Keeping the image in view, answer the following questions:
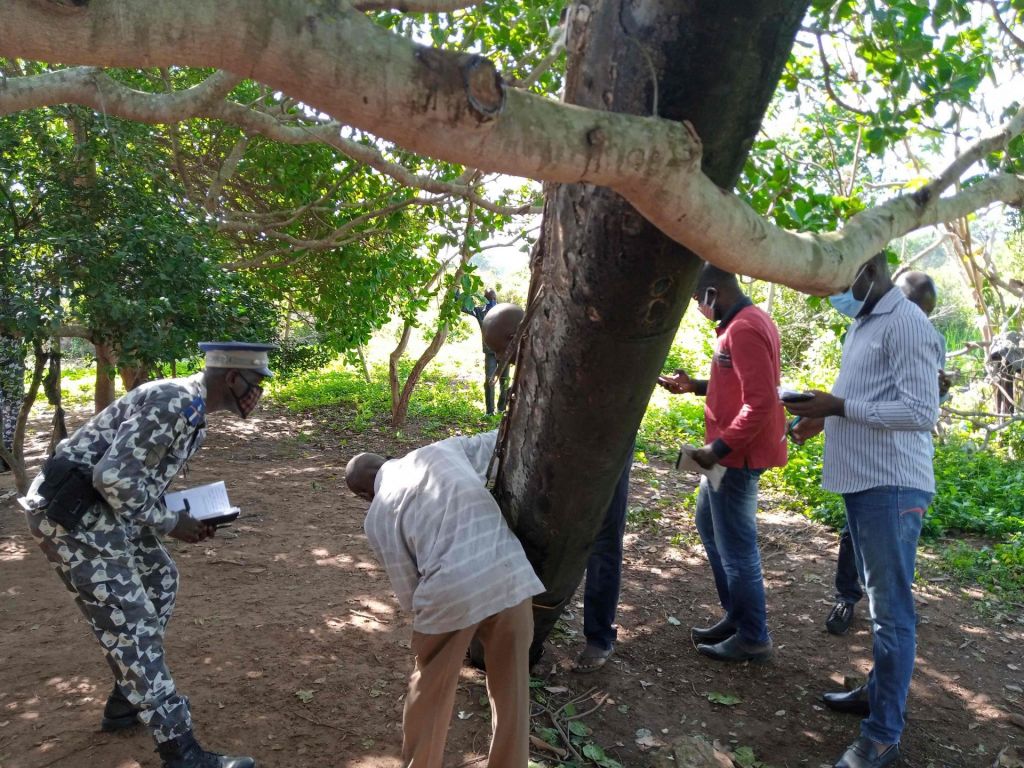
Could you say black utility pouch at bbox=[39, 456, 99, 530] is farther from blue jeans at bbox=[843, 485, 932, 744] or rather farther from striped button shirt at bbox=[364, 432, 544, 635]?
blue jeans at bbox=[843, 485, 932, 744]

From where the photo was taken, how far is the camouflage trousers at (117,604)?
2857 mm

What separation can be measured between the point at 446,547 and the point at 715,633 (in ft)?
7.05

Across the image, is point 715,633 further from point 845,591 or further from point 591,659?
point 845,591

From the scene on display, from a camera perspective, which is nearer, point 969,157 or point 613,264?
point 613,264

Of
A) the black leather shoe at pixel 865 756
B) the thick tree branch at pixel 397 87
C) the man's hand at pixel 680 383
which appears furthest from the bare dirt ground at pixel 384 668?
the thick tree branch at pixel 397 87

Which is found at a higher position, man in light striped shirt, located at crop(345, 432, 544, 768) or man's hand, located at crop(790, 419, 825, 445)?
man's hand, located at crop(790, 419, 825, 445)

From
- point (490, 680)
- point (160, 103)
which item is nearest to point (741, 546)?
point (490, 680)

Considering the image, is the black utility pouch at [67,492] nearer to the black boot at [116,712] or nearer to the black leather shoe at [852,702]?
the black boot at [116,712]

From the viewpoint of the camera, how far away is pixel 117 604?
2.89m

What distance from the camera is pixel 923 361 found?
3.05 m

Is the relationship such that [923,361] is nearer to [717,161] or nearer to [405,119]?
[717,161]

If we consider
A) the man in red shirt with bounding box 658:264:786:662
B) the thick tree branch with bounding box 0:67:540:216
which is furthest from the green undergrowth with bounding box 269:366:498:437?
the man in red shirt with bounding box 658:264:786:662

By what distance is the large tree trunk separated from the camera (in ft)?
5.89

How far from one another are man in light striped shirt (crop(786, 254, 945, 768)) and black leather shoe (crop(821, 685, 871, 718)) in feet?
1.05
